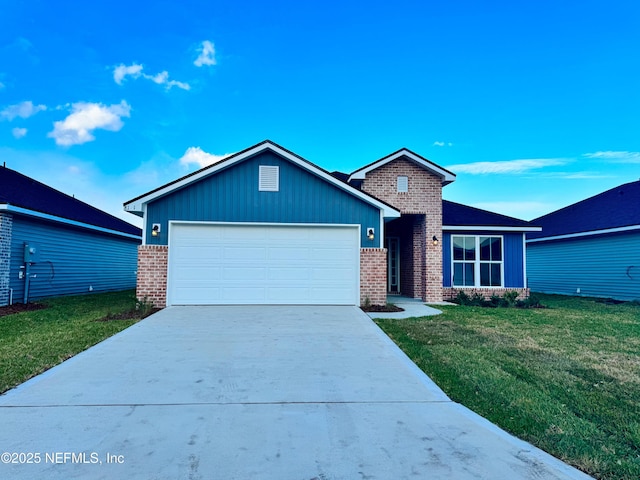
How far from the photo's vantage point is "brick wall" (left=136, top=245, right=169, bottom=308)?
1005cm

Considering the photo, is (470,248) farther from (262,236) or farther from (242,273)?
(242,273)

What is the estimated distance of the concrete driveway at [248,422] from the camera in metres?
2.61

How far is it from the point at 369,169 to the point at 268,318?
22.3ft

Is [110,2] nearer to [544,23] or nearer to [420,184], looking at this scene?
[420,184]

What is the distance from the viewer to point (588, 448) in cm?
295

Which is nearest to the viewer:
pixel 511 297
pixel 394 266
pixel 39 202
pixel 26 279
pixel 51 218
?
pixel 26 279

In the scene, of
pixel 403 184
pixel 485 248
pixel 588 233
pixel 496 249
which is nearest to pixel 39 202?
pixel 403 184

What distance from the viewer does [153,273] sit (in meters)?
10.1

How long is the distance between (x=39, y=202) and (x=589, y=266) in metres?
22.6

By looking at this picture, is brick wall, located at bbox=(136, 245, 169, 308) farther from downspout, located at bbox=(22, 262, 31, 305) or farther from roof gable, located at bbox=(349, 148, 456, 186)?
roof gable, located at bbox=(349, 148, 456, 186)

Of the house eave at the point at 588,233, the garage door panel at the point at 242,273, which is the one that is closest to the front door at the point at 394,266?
the garage door panel at the point at 242,273

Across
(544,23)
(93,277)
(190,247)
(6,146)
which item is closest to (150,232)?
(190,247)

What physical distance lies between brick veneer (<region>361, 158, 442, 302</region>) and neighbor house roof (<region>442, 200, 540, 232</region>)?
84 centimetres

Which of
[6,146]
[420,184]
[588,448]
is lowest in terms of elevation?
[588,448]
